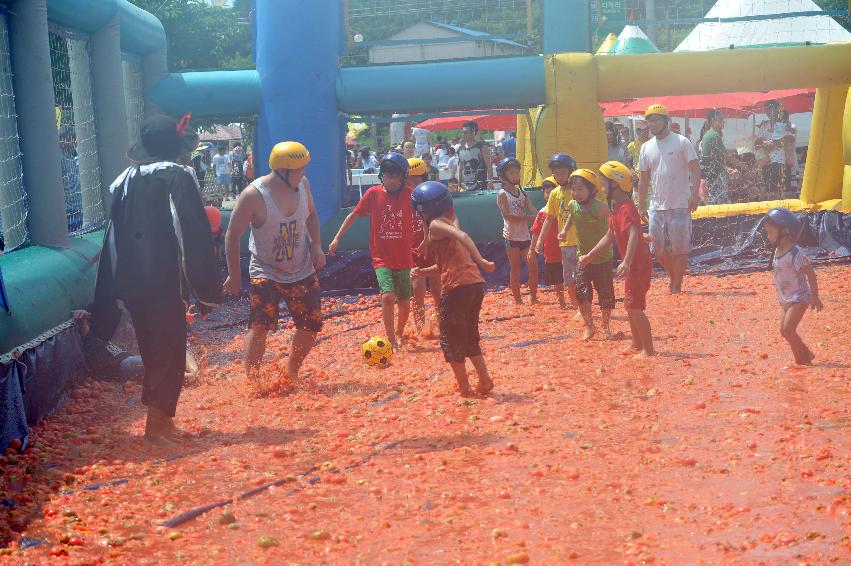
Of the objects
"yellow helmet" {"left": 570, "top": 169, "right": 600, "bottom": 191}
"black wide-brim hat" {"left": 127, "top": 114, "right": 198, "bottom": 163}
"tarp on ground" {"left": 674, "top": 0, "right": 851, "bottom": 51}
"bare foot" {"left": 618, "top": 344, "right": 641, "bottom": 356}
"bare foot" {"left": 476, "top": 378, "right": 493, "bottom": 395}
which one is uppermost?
"tarp on ground" {"left": 674, "top": 0, "right": 851, "bottom": 51}

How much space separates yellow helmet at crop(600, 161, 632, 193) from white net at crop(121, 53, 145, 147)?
7098 mm

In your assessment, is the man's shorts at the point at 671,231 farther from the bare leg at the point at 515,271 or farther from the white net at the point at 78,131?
the white net at the point at 78,131

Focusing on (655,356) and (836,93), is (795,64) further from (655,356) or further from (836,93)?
(655,356)

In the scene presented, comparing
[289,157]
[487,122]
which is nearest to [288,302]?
[289,157]

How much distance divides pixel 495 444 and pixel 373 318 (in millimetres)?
5805

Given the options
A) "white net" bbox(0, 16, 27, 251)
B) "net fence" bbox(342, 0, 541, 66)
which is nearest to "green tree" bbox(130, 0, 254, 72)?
"net fence" bbox(342, 0, 541, 66)

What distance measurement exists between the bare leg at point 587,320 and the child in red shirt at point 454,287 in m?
2.19

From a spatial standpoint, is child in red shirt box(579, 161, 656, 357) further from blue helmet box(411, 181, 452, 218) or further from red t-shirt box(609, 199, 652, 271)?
blue helmet box(411, 181, 452, 218)

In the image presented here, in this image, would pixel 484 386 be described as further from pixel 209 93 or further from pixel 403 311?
pixel 209 93

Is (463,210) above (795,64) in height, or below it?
below

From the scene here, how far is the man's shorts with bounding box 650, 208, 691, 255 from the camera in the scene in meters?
12.6

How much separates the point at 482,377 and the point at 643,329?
5.71 ft

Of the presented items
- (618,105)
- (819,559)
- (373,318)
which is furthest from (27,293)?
(618,105)

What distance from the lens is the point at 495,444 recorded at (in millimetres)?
6496
